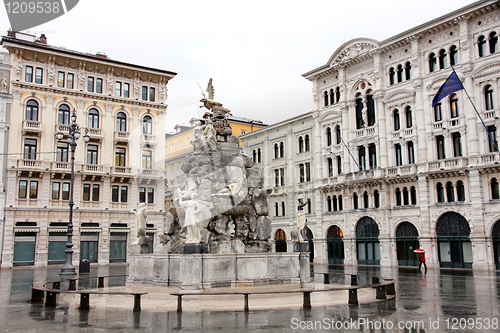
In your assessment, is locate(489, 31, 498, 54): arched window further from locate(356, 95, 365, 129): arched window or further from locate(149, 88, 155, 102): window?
locate(149, 88, 155, 102): window

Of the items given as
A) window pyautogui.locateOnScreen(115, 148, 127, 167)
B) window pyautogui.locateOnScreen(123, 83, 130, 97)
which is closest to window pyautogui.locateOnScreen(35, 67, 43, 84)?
window pyautogui.locateOnScreen(123, 83, 130, 97)

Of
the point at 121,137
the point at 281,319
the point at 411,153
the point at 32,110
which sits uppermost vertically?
the point at 32,110

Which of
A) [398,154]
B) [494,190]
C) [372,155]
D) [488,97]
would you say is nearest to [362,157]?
[372,155]

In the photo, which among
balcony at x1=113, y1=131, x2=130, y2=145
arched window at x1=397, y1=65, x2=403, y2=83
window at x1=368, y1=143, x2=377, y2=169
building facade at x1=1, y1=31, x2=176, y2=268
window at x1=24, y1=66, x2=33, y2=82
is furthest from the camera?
balcony at x1=113, y1=131, x2=130, y2=145

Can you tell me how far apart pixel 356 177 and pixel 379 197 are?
320 cm

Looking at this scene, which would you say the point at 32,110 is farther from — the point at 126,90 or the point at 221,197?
the point at 221,197

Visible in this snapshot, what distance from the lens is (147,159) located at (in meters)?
52.9

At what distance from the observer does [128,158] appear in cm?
5156

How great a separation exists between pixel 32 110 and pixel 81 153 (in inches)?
245

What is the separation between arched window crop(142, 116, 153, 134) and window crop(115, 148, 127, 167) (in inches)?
136

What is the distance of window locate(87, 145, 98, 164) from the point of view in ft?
162

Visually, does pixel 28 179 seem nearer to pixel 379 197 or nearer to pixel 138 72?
pixel 138 72

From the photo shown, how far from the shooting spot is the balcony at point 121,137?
50656 mm

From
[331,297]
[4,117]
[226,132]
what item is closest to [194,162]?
[226,132]
